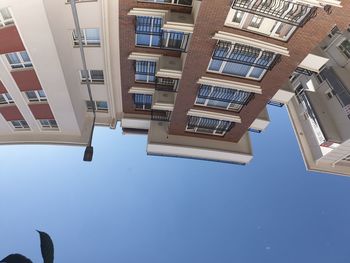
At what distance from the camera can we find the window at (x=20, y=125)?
23.4m

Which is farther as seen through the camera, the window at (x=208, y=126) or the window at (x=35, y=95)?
the window at (x=208, y=126)

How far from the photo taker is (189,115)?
71.3ft

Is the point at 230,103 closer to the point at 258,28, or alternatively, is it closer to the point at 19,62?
the point at 258,28

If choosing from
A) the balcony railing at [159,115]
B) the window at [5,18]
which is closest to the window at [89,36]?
the window at [5,18]

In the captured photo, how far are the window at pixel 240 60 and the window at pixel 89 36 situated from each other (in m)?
6.89

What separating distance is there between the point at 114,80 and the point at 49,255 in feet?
44.6

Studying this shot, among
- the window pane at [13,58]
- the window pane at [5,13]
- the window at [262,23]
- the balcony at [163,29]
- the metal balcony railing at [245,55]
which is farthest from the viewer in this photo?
the window pane at [13,58]

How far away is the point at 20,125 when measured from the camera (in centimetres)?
2380

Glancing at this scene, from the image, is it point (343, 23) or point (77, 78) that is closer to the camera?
point (343, 23)

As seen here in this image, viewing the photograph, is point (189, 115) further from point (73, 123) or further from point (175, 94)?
point (73, 123)

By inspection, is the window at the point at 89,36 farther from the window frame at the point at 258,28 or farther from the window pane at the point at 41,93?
the window frame at the point at 258,28

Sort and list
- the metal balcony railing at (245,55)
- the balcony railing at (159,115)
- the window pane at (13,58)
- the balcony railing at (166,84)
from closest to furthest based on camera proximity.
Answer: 1. the metal balcony railing at (245,55)
2. the window pane at (13,58)
3. the balcony railing at (166,84)
4. the balcony railing at (159,115)

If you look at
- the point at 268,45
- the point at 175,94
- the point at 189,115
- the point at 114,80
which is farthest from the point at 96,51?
the point at 268,45

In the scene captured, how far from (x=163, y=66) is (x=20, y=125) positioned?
12549 mm
